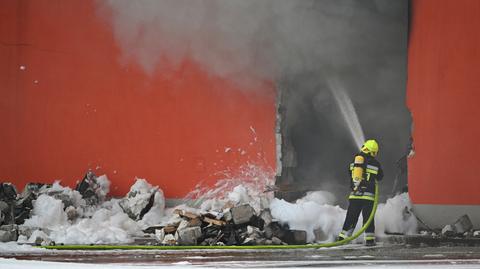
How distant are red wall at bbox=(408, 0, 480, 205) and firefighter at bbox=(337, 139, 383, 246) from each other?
4.55 ft

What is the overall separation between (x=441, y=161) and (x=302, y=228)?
221 cm

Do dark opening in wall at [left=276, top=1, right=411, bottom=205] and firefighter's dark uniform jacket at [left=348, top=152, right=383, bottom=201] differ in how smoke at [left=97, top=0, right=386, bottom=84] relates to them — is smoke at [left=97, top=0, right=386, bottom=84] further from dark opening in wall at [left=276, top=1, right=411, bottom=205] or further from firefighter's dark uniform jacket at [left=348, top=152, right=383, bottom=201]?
firefighter's dark uniform jacket at [left=348, top=152, right=383, bottom=201]

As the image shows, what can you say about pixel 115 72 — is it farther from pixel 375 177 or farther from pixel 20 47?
pixel 375 177

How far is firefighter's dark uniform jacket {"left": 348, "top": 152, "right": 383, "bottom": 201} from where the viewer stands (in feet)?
25.5

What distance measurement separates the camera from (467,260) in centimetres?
635

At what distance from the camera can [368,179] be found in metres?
7.80

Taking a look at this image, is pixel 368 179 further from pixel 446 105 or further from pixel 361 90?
pixel 361 90

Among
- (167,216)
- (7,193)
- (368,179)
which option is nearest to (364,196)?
(368,179)

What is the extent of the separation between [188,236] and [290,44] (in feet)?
11.0

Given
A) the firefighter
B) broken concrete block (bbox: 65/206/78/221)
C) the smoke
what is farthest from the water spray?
broken concrete block (bbox: 65/206/78/221)

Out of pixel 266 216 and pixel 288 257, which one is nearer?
pixel 288 257

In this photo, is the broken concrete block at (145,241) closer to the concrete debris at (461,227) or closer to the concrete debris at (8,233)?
the concrete debris at (8,233)

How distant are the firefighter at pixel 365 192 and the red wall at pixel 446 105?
1388 millimetres

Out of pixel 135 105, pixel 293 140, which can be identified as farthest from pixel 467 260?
pixel 135 105
